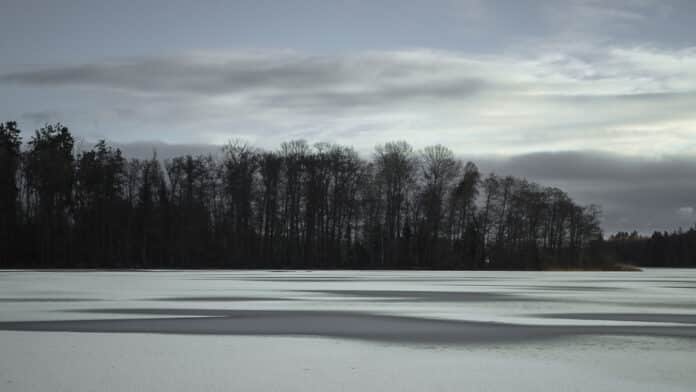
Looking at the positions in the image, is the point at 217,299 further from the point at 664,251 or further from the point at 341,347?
the point at 664,251

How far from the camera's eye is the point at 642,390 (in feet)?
29.0

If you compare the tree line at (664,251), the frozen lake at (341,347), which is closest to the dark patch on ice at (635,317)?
the frozen lake at (341,347)

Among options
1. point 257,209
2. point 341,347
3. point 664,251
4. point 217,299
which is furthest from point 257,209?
point 664,251

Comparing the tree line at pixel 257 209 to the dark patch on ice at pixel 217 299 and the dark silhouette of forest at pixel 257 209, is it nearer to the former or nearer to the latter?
the dark silhouette of forest at pixel 257 209

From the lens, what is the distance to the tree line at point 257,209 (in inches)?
3130

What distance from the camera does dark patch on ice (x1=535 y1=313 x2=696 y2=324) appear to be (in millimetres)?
17297

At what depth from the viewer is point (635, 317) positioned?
1794 centimetres

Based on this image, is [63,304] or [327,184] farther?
[327,184]

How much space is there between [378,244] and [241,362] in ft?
257

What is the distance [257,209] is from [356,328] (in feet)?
245

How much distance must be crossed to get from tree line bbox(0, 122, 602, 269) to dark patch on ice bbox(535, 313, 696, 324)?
204 feet

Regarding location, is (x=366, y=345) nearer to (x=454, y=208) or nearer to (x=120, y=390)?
(x=120, y=390)

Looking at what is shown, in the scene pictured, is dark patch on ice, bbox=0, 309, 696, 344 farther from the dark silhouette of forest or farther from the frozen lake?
the dark silhouette of forest

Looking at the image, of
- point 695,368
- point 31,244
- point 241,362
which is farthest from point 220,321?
point 31,244
